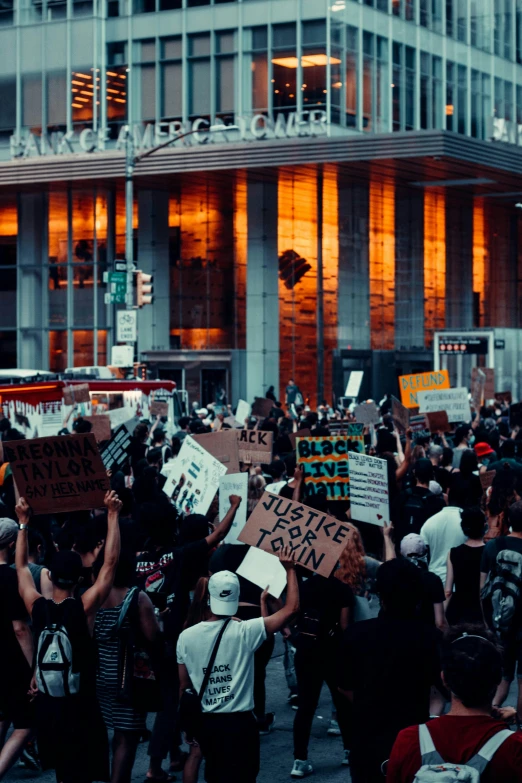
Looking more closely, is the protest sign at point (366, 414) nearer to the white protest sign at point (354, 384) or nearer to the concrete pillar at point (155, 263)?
the white protest sign at point (354, 384)

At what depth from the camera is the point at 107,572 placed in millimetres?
6562

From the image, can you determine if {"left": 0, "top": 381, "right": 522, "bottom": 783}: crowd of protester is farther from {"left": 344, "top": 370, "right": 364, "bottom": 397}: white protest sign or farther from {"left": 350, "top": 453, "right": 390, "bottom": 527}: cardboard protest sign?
{"left": 344, "top": 370, "right": 364, "bottom": 397}: white protest sign

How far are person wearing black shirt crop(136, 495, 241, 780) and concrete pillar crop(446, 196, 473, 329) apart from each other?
4201cm

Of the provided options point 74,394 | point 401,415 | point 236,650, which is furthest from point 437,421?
point 236,650

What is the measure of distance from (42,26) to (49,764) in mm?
41352

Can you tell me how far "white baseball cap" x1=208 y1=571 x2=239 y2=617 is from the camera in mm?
5938

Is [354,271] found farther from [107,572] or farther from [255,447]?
[107,572]

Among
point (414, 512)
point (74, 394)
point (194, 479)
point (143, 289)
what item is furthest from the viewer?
point (143, 289)

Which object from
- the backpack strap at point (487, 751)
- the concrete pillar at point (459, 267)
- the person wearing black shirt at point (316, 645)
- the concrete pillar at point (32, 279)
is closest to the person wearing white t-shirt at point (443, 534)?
the person wearing black shirt at point (316, 645)

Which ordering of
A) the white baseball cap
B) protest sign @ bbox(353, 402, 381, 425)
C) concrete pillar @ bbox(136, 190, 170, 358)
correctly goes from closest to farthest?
the white baseball cap → protest sign @ bbox(353, 402, 381, 425) → concrete pillar @ bbox(136, 190, 170, 358)

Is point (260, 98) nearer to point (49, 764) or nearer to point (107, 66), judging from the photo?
point (107, 66)

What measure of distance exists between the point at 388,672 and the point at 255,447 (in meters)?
8.05


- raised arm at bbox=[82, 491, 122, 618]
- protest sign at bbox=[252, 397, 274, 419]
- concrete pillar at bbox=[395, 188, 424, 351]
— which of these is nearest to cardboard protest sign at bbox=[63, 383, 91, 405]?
protest sign at bbox=[252, 397, 274, 419]

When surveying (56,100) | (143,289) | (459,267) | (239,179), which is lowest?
(143,289)
